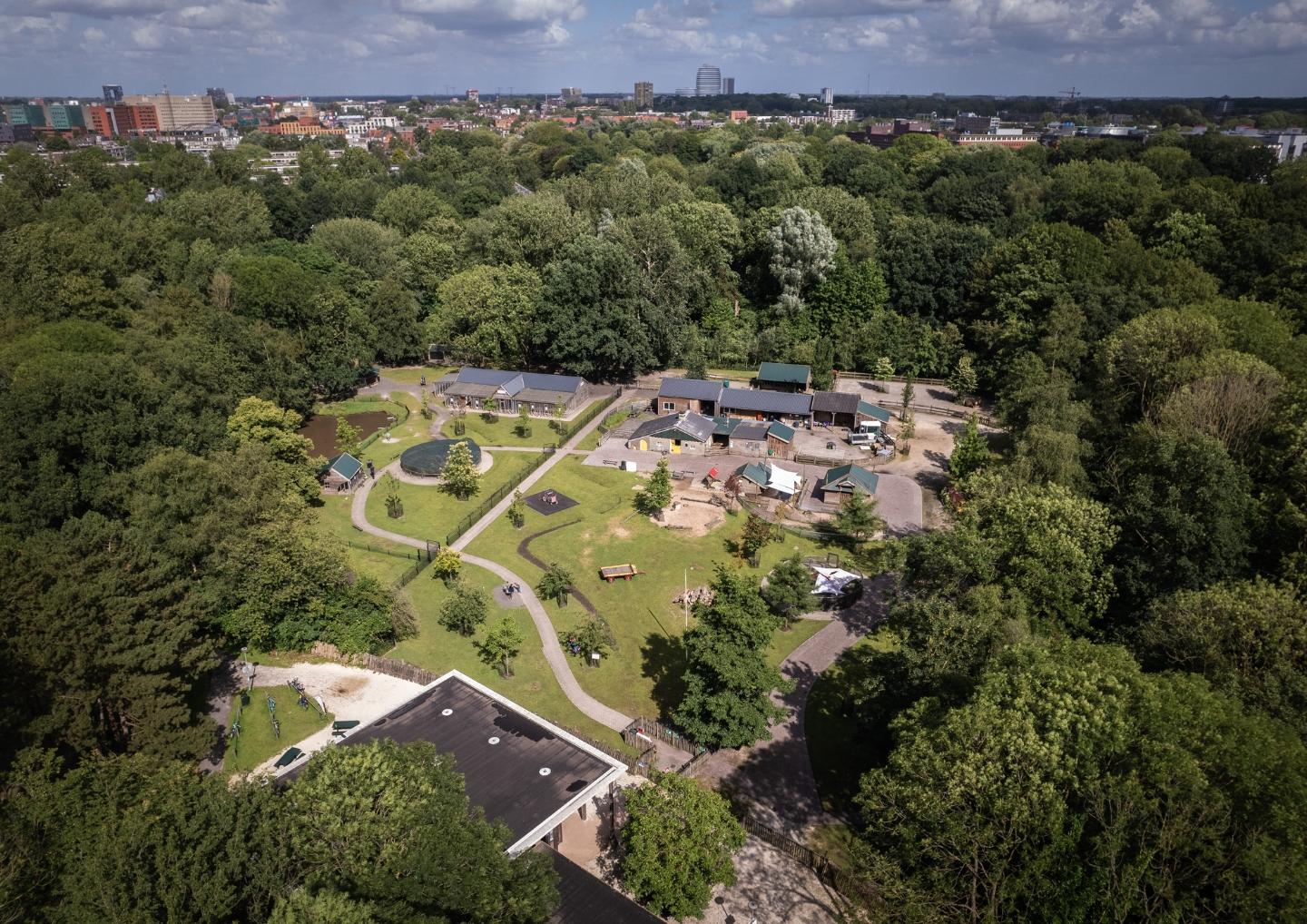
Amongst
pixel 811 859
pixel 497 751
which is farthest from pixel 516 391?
pixel 811 859

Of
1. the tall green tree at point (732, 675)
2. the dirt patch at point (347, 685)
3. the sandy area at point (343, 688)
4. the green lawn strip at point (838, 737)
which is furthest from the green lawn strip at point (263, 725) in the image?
the green lawn strip at point (838, 737)

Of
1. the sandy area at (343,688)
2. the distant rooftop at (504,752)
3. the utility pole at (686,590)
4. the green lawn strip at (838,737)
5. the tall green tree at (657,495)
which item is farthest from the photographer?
the tall green tree at (657,495)

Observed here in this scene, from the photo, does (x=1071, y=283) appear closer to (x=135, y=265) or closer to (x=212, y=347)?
(x=212, y=347)

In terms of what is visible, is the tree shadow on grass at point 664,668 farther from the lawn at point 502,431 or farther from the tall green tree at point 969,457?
the lawn at point 502,431

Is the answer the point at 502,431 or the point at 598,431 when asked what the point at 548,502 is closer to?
the point at 598,431

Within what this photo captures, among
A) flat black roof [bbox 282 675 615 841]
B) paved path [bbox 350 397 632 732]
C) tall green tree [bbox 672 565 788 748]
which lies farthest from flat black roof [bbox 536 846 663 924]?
paved path [bbox 350 397 632 732]

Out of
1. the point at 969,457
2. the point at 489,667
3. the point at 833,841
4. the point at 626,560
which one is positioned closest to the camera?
the point at 833,841
